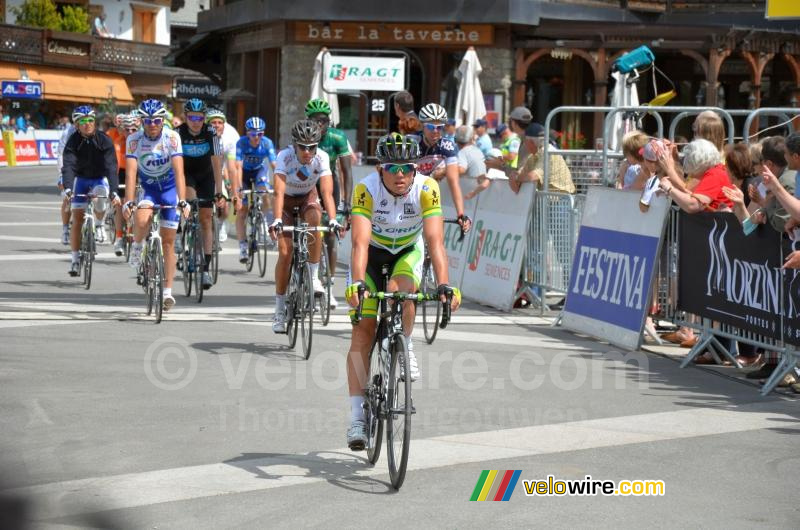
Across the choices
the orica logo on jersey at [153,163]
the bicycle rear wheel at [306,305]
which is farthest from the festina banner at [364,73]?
the bicycle rear wheel at [306,305]

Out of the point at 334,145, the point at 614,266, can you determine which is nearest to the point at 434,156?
the point at 334,145

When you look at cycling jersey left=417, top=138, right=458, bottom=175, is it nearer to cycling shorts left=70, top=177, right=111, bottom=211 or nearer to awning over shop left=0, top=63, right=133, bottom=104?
cycling shorts left=70, top=177, right=111, bottom=211

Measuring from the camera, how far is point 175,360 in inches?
404

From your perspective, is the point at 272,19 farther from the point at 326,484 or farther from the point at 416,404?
the point at 326,484

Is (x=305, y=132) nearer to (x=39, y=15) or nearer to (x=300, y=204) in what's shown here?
(x=300, y=204)

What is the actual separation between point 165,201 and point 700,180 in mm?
5157

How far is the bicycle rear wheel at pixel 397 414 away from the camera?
6.30 meters

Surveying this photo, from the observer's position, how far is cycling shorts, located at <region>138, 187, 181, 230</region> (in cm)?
1306

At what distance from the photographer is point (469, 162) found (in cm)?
1579

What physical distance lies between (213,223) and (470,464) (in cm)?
867

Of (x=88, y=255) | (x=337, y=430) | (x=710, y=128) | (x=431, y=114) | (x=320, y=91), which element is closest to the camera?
(x=337, y=430)

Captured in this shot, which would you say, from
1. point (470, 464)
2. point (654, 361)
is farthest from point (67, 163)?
point (470, 464)

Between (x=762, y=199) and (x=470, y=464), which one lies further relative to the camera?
(x=762, y=199)

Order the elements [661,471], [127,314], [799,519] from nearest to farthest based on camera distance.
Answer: [799,519]
[661,471]
[127,314]
